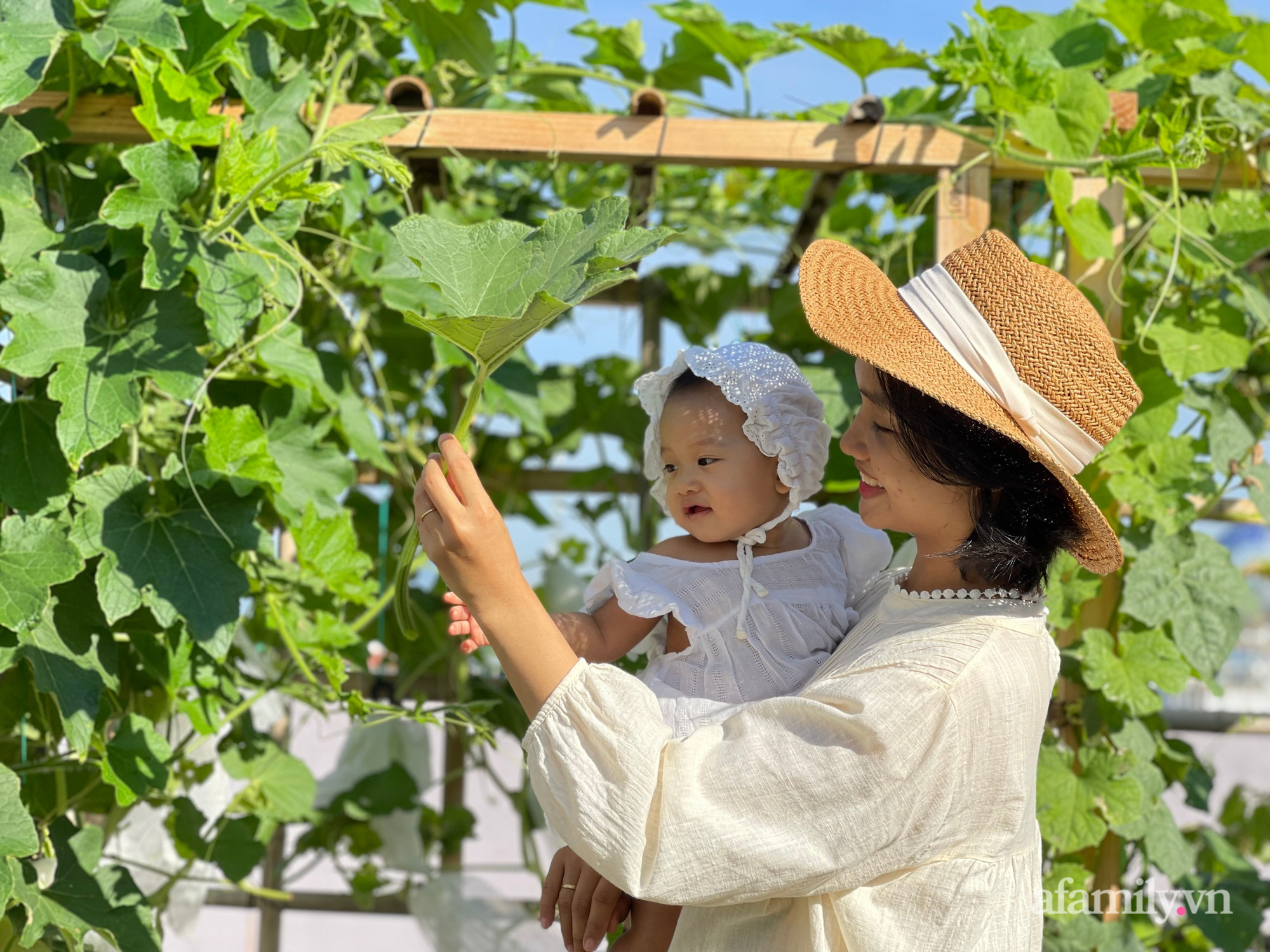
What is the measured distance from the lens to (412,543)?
0.94 meters

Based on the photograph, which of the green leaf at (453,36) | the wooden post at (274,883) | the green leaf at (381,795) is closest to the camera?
the green leaf at (453,36)

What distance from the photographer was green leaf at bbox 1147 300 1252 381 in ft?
5.05

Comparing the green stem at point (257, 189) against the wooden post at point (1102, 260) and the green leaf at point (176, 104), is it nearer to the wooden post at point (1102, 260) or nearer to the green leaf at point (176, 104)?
the green leaf at point (176, 104)

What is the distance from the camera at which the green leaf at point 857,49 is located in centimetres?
159

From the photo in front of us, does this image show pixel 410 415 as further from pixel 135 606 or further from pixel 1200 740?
pixel 1200 740

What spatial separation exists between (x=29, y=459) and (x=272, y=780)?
75 centimetres

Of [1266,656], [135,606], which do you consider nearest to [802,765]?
[135,606]

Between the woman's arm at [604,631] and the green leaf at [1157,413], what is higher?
the green leaf at [1157,413]

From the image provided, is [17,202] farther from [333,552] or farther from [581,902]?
[581,902]

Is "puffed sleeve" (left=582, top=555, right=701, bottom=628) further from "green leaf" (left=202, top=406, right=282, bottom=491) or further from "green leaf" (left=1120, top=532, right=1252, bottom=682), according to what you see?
"green leaf" (left=1120, top=532, right=1252, bottom=682)

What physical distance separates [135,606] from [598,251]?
2.19ft

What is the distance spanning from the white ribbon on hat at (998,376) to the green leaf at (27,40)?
0.92 metres

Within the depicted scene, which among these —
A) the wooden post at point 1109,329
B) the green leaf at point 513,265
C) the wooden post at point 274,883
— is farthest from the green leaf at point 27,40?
the wooden post at point 274,883

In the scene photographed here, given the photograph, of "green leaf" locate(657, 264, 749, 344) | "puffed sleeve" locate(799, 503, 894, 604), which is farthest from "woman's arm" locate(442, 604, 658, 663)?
"green leaf" locate(657, 264, 749, 344)
